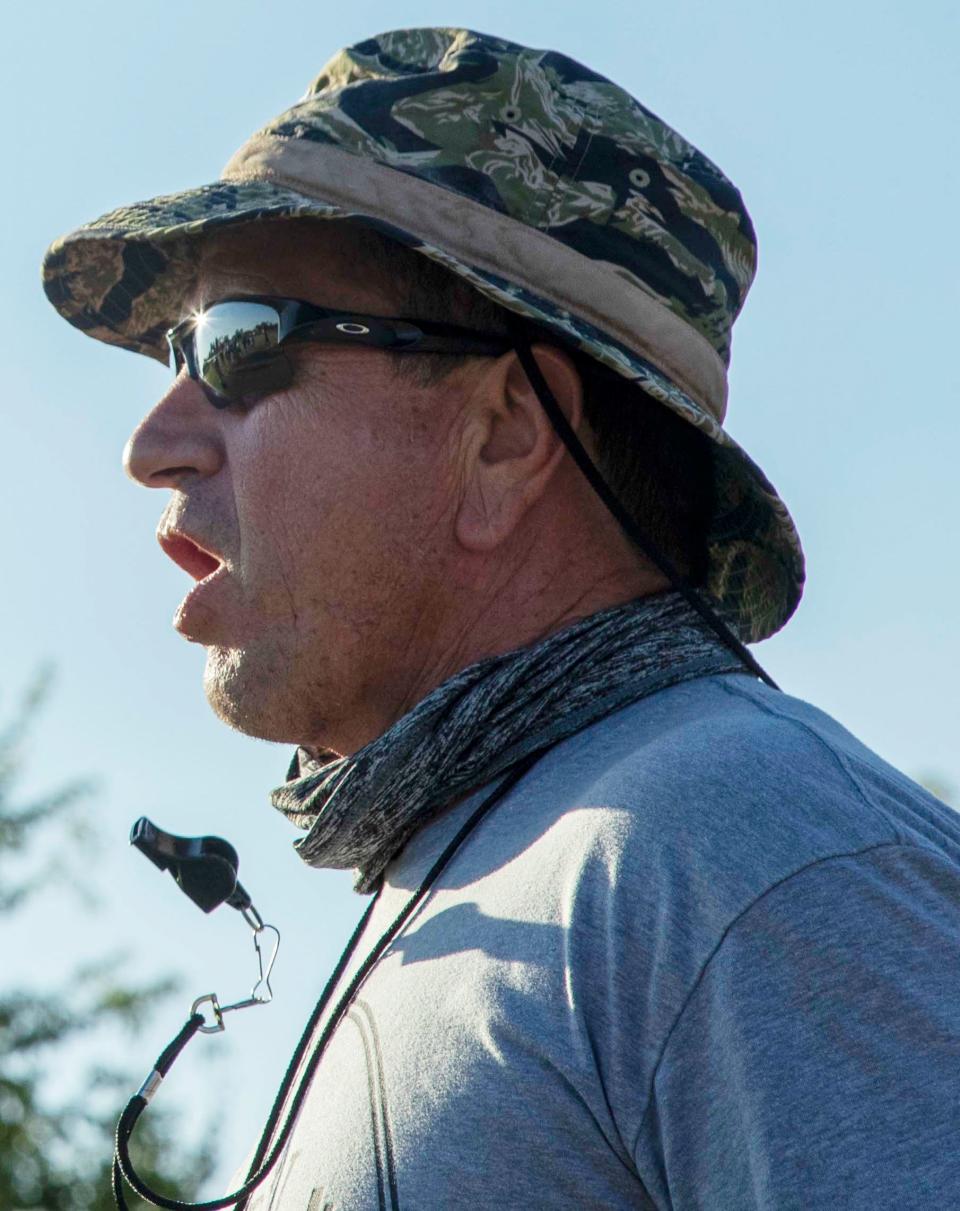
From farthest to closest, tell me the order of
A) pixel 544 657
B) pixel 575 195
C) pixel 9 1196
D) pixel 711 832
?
pixel 9 1196, pixel 575 195, pixel 544 657, pixel 711 832

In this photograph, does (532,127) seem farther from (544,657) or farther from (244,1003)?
(244,1003)

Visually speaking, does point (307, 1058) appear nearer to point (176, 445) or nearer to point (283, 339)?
point (176, 445)

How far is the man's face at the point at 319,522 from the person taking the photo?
2668 millimetres

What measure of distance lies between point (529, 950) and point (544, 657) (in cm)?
58

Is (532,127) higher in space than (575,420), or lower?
higher

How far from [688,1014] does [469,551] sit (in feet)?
3.41

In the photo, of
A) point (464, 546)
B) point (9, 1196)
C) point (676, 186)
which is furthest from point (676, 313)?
point (9, 1196)

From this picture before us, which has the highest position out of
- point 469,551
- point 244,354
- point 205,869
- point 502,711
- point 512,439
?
point 244,354

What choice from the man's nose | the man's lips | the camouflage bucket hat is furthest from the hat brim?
the man's lips

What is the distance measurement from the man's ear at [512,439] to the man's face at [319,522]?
0.12 feet

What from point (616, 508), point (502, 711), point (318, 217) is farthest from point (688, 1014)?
point (318, 217)

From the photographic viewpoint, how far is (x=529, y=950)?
1.98 meters

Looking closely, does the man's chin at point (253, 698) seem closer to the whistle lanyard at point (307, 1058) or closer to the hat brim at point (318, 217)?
the whistle lanyard at point (307, 1058)

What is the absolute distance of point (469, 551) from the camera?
2717mm
